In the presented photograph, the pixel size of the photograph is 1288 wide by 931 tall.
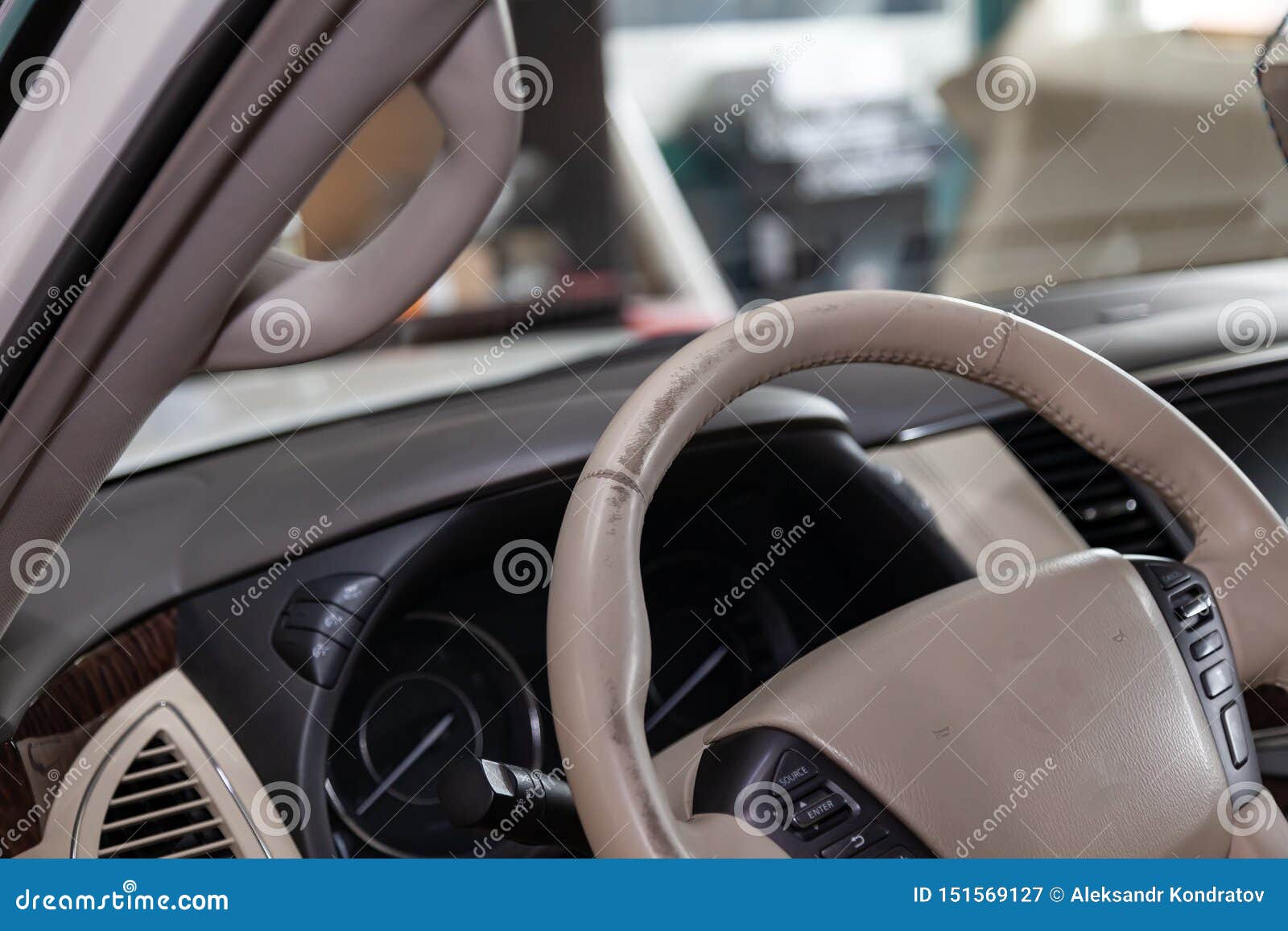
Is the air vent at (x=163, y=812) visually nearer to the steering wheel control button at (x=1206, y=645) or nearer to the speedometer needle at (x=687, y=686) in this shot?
the speedometer needle at (x=687, y=686)

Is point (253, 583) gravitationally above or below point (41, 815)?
above

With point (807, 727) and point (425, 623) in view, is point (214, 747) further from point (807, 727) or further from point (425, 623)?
point (807, 727)

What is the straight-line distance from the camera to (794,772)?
0.75 m

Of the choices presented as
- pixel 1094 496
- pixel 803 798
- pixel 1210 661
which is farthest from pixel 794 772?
pixel 1094 496

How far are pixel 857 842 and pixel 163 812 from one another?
581mm

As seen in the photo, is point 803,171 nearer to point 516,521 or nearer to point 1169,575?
point 516,521

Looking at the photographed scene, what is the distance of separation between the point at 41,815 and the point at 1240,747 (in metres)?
0.92

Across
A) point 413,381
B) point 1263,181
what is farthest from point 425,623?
point 1263,181

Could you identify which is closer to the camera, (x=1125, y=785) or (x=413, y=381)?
(x=1125, y=785)

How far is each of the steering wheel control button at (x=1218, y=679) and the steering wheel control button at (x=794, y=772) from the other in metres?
0.32

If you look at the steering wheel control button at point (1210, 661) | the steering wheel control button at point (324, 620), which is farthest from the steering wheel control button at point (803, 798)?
the steering wheel control button at point (324, 620)

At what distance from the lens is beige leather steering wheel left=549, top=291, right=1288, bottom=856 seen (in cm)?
68

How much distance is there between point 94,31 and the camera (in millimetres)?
619

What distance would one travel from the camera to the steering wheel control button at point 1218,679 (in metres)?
0.87
